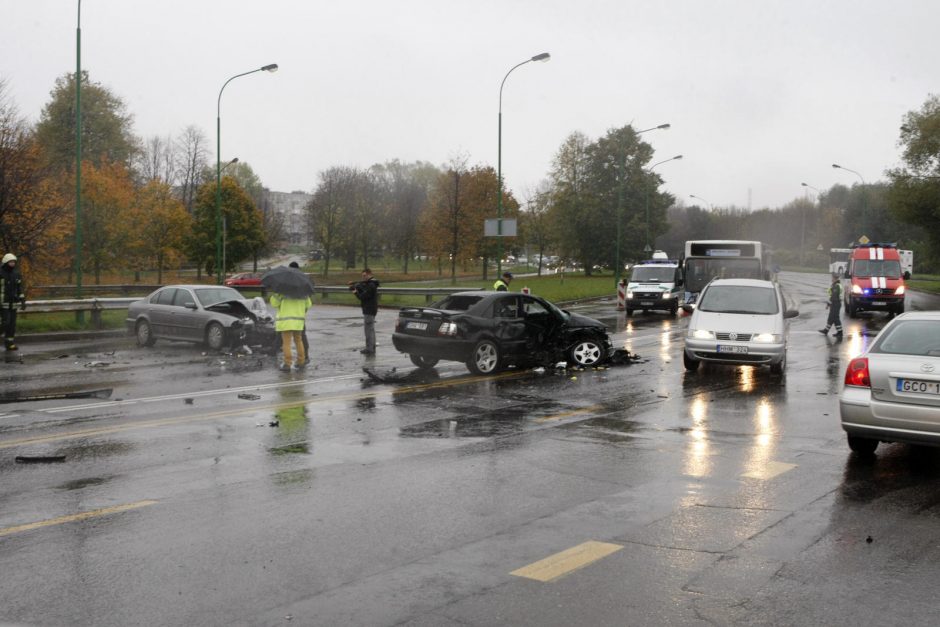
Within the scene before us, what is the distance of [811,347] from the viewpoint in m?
20.5

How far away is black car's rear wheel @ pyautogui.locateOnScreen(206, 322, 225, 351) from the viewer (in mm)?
19047

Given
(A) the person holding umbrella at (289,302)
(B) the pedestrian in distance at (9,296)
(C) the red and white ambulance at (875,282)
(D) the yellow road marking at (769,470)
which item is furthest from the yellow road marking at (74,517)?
(C) the red and white ambulance at (875,282)

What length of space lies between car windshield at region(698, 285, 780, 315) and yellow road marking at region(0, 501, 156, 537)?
37.7ft

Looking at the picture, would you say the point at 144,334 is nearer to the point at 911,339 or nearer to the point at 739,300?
the point at 739,300

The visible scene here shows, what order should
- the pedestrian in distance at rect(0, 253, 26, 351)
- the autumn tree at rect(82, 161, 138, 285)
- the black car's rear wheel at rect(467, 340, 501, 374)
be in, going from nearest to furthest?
1. the black car's rear wheel at rect(467, 340, 501, 374)
2. the pedestrian in distance at rect(0, 253, 26, 351)
3. the autumn tree at rect(82, 161, 138, 285)

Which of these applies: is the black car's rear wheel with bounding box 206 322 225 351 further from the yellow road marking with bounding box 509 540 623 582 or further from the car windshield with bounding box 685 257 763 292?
the car windshield with bounding box 685 257 763 292

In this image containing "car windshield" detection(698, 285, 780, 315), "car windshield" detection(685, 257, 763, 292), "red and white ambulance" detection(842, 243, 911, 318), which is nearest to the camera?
"car windshield" detection(698, 285, 780, 315)

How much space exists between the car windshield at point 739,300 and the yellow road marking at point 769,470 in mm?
7610

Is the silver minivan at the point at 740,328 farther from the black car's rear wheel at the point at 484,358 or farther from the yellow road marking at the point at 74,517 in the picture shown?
the yellow road marking at the point at 74,517

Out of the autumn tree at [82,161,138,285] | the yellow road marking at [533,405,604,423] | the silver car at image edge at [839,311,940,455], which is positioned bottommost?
the yellow road marking at [533,405,604,423]

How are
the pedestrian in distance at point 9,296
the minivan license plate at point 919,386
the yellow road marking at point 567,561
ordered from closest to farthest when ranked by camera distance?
1. the yellow road marking at point 567,561
2. the minivan license plate at point 919,386
3. the pedestrian in distance at point 9,296

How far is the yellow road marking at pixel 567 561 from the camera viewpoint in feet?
16.7

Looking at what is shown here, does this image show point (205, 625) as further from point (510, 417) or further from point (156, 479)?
point (510, 417)

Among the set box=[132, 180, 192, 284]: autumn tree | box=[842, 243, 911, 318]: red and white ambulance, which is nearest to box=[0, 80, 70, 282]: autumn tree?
box=[132, 180, 192, 284]: autumn tree
